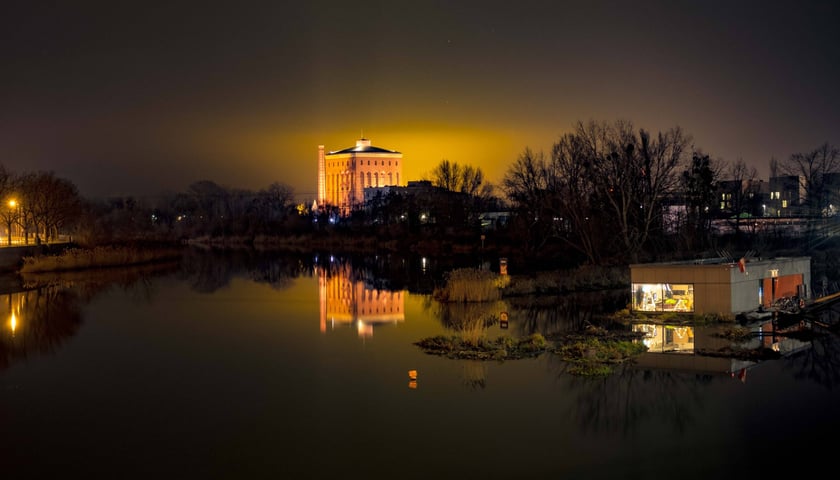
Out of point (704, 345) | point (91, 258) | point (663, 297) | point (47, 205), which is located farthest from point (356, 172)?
point (704, 345)

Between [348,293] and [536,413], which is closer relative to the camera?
[536,413]

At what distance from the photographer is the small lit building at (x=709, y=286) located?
21.8m

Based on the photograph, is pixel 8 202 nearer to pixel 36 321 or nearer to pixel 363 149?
pixel 36 321

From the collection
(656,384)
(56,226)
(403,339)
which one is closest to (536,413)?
(656,384)

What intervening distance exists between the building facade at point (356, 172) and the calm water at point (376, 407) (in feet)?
407

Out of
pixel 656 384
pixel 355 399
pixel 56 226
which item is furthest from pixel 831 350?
pixel 56 226

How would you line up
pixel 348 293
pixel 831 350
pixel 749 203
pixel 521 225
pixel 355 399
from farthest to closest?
pixel 749 203 → pixel 521 225 → pixel 348 293 → pixel 831 350 → pixel 355 399

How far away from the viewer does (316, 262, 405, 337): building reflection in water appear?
25.0 m

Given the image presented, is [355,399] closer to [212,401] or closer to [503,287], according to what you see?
[212,401]

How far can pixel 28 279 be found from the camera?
37125 mm

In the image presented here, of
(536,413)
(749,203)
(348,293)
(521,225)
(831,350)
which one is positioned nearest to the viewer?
(536,413)

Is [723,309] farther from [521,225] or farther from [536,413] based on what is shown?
[521,225]

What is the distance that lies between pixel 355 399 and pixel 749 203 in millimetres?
60363

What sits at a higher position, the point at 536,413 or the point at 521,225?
the point at 521,225
